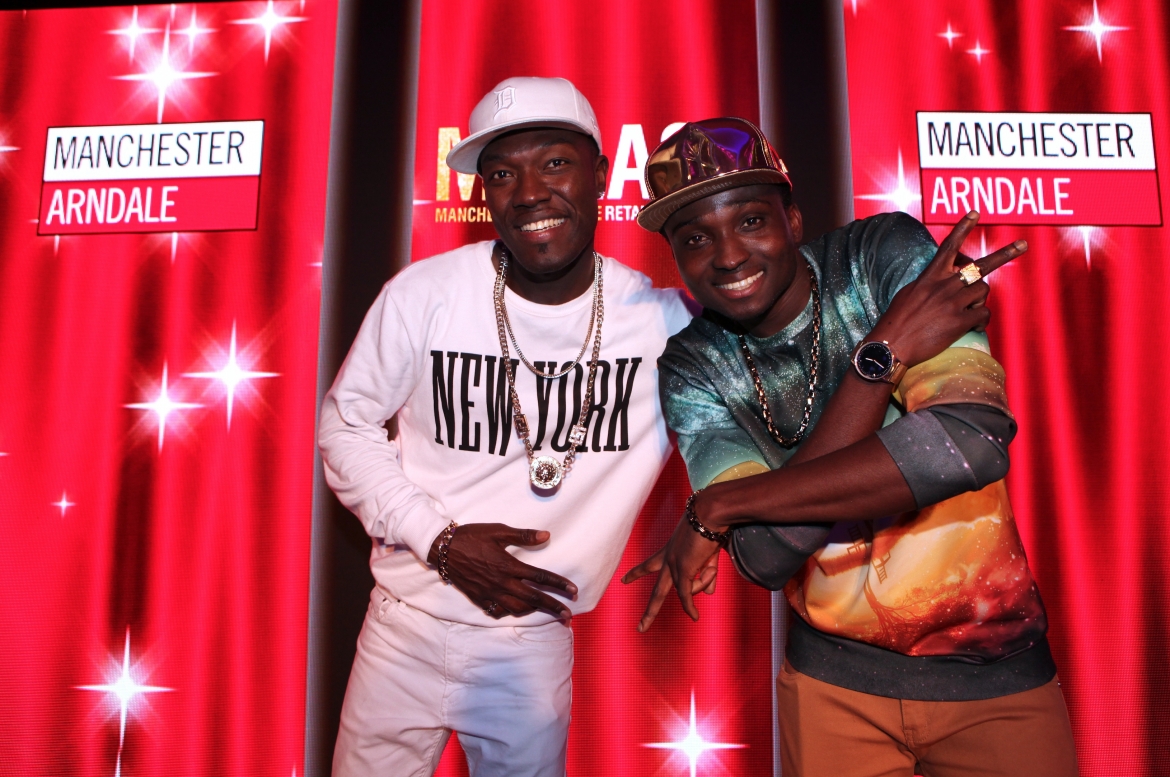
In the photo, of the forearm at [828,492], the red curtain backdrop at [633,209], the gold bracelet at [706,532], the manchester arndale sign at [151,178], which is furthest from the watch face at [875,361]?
the manchester arndale sign at [151,178]

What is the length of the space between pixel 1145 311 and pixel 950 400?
1979mm

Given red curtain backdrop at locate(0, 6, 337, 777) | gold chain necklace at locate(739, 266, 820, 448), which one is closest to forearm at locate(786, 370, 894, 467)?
gold chain necklace at locate(739, 266, 820, 448)

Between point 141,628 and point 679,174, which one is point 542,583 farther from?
point 141,628

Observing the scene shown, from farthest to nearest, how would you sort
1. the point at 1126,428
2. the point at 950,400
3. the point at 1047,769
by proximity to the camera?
1. the point at 1126,428
2. the point at 1047,769
3. the point at 950,400

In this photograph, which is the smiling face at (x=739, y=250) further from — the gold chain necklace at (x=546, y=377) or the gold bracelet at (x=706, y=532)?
the gold chain necklace at (x=546, y=377)

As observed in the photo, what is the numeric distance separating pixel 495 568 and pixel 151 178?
213cm

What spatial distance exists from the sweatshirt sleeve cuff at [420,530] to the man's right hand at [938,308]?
0.99 m

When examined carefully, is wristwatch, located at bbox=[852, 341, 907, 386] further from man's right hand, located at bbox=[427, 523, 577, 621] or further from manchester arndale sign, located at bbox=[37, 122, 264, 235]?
manchester arndale sign, located at bbox=[37, 122, 264, 235]

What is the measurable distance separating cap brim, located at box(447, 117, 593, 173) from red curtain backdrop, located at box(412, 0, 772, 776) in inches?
29.1

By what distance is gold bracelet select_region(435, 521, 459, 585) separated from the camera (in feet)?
5.39

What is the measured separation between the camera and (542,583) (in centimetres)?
163

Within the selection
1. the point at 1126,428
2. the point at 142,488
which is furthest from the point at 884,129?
the point at 142,488

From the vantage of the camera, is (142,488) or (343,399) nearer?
(343,399)

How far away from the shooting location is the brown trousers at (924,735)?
1.29 m
